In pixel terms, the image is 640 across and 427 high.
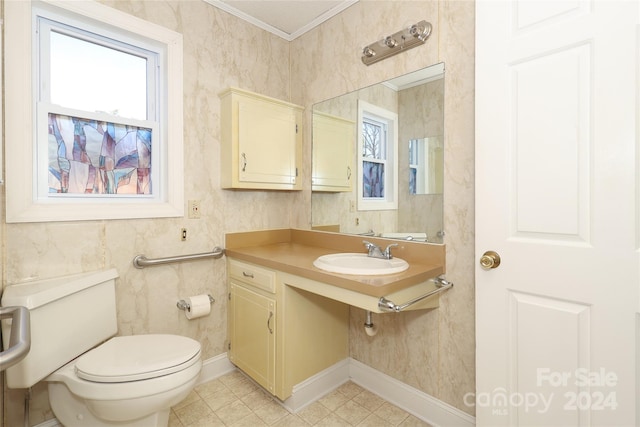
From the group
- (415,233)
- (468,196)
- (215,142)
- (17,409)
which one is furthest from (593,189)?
(17,409)

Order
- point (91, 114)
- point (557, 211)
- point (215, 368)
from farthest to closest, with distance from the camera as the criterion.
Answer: point (215, 368) → point (91, 114) → point (557, 211)

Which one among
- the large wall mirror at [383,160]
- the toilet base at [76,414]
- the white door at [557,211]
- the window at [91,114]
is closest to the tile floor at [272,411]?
the toilet base at [76,414]

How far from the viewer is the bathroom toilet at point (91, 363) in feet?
4.04

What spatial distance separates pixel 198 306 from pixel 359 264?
1.03 meters

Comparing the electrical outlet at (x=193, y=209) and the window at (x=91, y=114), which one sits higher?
the window at (x=91, y=114)

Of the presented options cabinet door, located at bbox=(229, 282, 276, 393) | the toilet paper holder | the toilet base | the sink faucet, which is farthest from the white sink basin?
the toilet base

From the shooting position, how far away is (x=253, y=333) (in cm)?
190

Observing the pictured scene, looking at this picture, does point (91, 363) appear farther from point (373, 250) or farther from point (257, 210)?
point (373, 250)

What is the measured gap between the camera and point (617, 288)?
38.3 inches

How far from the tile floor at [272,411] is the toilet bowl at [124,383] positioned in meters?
0.32

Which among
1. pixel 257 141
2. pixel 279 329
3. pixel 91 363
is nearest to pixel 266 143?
pixel 257 141

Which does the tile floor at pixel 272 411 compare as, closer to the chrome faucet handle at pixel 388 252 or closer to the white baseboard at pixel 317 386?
the white baseboard at pixel 317 386

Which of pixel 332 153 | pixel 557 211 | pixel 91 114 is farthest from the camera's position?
pixel 332 153

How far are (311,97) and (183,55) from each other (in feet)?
2.95
